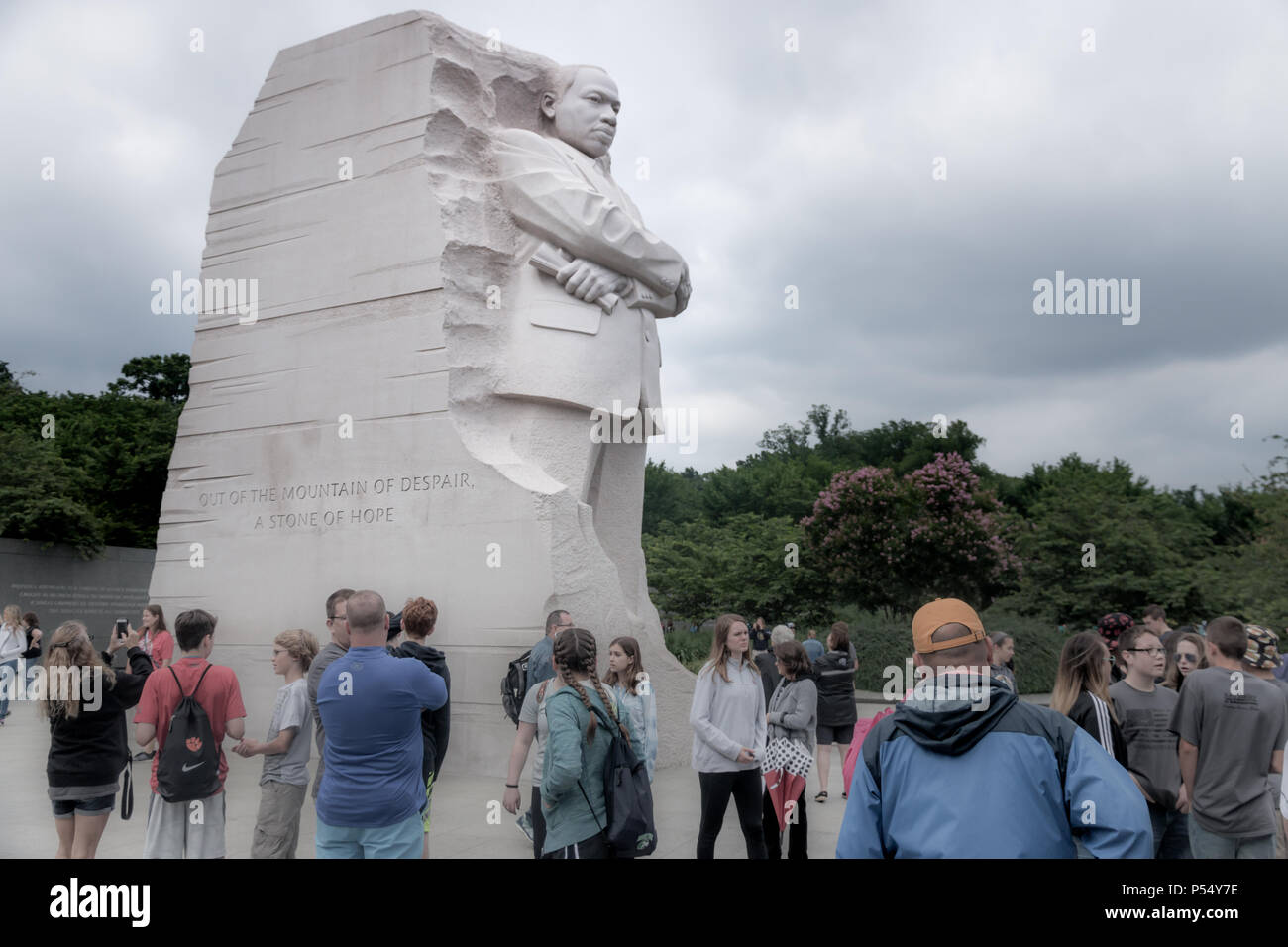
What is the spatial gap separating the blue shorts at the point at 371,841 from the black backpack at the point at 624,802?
2.15ft

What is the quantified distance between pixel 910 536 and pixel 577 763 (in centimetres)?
2000

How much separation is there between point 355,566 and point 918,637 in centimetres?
700

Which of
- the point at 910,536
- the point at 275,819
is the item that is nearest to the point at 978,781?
the point at 275,819

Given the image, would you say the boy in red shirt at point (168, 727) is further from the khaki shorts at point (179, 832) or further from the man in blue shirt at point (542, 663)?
the man in blue shirt at point (542, 663)

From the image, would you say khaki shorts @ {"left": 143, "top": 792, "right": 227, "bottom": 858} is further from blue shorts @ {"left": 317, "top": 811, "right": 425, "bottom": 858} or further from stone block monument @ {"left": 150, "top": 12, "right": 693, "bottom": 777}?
stone block monument @ {"left": 150, "top": 12, "right": 693, "bottom": 777}

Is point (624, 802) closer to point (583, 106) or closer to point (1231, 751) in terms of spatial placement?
point (1231, 751)

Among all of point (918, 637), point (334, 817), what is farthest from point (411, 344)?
point (918, 637)

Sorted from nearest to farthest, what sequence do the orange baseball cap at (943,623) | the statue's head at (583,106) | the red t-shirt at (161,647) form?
the orange baseball cap at (943,623), the red t-shirt at (161,647), the statue's head at (583,106)

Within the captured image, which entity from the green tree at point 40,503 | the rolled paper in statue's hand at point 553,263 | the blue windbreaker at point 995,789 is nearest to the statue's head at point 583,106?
the rolled paper in statue's hand at point 553,263

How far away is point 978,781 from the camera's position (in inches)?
90.5

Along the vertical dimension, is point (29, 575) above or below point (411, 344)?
below

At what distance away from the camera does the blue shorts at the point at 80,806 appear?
4.60 meters

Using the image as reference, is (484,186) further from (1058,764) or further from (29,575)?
(29,575)

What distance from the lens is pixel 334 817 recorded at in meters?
3.73
